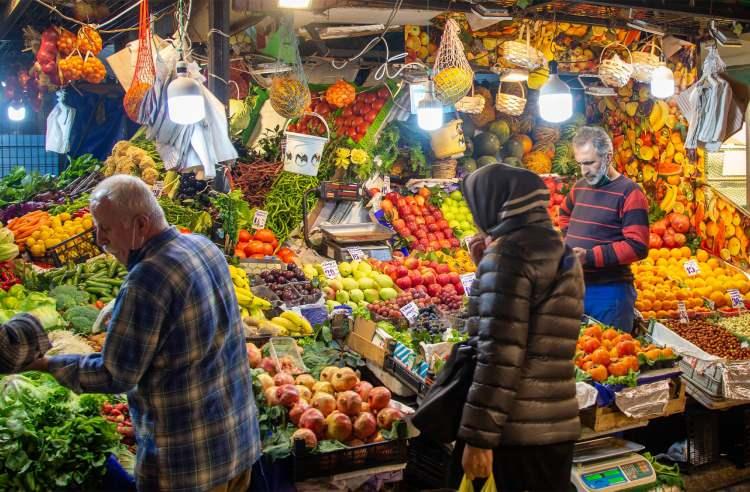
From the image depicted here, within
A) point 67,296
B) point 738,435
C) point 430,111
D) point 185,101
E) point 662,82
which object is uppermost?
point 662,82

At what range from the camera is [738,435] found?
16.9 feet

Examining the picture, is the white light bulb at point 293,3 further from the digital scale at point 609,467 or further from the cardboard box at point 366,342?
the digital scale at point 609,467

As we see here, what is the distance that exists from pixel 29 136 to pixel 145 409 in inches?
450

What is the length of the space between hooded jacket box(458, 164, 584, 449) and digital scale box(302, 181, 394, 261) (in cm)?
386

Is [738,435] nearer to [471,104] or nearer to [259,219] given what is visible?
[471,104]

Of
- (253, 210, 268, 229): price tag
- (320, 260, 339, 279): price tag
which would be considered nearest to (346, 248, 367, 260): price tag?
(320, 260, 339, 279): price tag

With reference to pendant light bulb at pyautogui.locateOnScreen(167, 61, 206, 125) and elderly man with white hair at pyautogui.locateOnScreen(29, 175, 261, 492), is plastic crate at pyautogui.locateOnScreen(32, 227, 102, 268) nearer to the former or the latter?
pendant light bulb at pyautogui.locateOnScreen(167, 61, 206, 125)

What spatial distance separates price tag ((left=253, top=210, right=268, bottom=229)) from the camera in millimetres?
6664

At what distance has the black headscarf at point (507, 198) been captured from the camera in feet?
9.22

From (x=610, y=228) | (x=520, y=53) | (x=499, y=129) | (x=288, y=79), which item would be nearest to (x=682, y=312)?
(x=610, y=228)

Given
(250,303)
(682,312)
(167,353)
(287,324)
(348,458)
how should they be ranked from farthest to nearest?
(682,312), (250,303), (287,324), (348,458), (167,353)

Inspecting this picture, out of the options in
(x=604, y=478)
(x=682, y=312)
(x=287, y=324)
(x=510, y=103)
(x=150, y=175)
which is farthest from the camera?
(x=510, y=103)

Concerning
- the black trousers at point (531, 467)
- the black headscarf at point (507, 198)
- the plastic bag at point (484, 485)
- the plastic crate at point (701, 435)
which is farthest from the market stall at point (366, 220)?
the black headscarf at point (507, 198)

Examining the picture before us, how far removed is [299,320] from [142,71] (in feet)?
6.84
